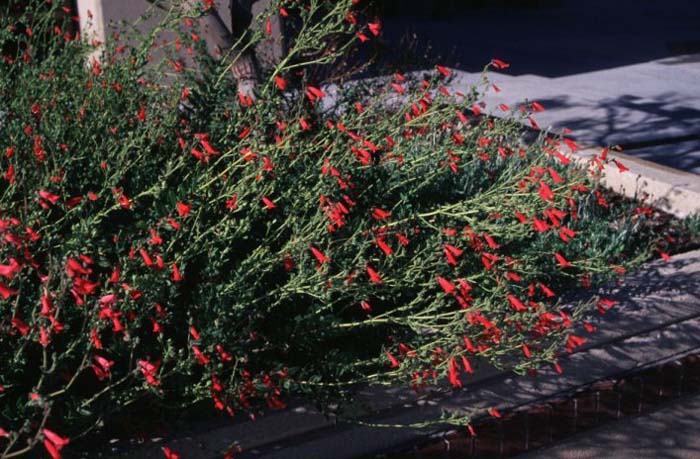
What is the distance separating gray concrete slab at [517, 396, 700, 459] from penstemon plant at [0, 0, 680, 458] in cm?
44

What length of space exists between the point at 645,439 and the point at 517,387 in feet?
2.45

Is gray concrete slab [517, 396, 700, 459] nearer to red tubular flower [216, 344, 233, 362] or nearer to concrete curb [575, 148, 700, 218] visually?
red tubular flower [216, 344, 233, 362]

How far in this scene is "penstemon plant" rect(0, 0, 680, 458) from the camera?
2855mm

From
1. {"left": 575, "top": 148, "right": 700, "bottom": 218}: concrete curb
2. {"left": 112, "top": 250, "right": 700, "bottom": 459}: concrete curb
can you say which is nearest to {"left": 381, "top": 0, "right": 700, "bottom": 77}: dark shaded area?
{"left": 575, "top": 148, "right": 700, "bottom": 218}: concrete curb

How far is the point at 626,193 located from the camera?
6137mm

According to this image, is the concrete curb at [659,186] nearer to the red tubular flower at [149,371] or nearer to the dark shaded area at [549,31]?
the red tubular flower at [149,371]

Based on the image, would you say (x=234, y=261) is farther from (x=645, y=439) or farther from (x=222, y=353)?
(x=645, y=439)

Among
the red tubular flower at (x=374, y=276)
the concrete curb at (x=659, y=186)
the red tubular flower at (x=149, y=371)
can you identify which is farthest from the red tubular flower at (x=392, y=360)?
the concrete curb at (x=659, y=186)

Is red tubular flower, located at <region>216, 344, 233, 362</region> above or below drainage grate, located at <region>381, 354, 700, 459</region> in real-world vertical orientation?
above

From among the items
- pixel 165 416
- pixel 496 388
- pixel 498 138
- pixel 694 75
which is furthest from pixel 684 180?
pixel 694 75

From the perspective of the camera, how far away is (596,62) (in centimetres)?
1454

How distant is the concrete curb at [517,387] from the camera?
3.19 metres

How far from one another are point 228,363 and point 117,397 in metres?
0.46

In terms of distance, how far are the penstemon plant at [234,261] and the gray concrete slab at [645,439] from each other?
0.44m
